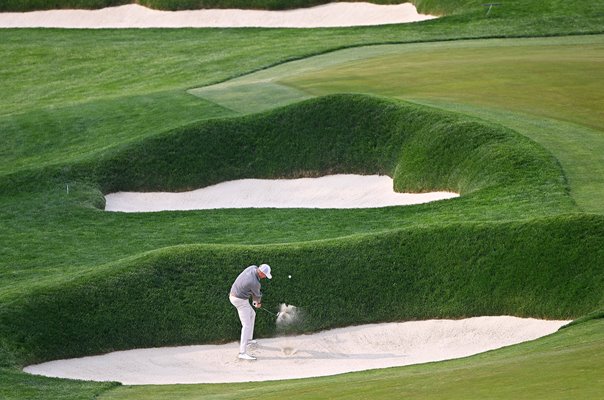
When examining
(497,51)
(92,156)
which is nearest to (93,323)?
(92,156)

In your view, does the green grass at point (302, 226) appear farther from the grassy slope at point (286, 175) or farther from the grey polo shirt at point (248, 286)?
the grey polo shirt at point (248, 286)

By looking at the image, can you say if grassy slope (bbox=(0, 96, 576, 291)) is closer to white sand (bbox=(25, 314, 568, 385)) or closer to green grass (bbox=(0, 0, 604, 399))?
green grass (bbox=(0, 0, 604, 399))

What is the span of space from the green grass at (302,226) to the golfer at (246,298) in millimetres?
1444

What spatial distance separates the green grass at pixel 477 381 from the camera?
51.7ft

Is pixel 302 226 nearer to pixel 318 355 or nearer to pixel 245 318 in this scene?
pixel 318 355

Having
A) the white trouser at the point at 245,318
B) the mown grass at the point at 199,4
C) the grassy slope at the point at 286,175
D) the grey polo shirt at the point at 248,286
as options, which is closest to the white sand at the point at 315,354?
the white trouser at the point at 245,318

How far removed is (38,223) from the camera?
1383 inches

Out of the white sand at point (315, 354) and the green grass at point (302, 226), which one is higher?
the green grass at point (302, 226)

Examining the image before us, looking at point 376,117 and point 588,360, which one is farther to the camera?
point 376,117

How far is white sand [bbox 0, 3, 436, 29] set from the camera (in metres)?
67.1

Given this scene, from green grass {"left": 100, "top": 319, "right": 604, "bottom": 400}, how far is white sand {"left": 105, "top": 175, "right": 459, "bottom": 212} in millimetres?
15116

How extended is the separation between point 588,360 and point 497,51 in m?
34.2

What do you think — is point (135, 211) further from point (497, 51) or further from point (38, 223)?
point (497, 51)

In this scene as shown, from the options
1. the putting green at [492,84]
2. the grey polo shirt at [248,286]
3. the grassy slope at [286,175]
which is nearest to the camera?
the grey polo shirt at [248,286]
